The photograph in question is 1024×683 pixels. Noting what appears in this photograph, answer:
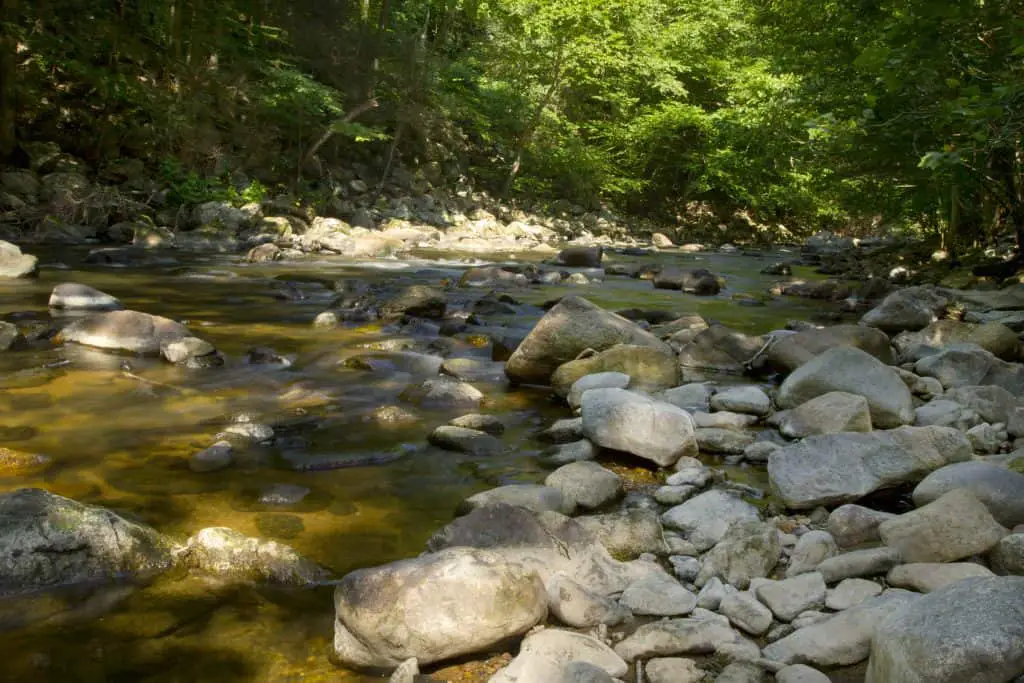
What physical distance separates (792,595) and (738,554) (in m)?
0.26

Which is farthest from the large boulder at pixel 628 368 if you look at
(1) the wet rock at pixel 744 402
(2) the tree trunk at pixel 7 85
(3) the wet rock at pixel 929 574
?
(2) the tree trunk at pixel 7 85

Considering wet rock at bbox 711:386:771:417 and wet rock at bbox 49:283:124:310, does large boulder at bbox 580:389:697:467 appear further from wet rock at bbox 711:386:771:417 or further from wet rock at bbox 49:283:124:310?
wet rock at bbox 49:283:124:310

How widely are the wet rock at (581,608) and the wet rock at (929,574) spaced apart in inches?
35.3

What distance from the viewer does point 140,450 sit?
3764 mm

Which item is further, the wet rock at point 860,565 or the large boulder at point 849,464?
the large boulder at point 849,464

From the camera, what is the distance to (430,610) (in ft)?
7.18

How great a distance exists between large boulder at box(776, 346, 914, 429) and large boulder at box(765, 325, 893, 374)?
0.95 metres

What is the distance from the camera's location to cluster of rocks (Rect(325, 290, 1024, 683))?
2.03 m

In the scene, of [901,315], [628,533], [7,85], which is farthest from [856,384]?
[7,85]

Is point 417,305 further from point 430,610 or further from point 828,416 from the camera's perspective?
point 430,610

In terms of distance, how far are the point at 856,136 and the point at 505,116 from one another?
49.0 feet

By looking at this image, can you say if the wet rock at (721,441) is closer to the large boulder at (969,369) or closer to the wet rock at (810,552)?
the wet rock at (810,552)

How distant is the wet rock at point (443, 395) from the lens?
189 inches

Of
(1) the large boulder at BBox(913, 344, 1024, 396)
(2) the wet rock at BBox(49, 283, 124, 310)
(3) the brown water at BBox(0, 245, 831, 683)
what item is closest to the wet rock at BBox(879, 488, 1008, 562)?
(3) the brown water at BBox(0, 245, 831, 683)
